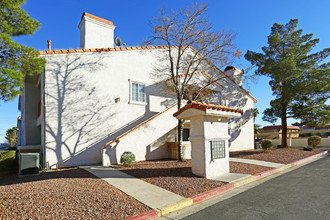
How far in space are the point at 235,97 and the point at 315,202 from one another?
1478 cm

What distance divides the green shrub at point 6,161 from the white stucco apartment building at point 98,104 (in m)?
0.89

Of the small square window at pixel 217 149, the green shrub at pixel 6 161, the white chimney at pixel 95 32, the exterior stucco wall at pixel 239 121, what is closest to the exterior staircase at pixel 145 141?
the small square window at pixel 217 149

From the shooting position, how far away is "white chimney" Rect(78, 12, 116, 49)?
518 inches

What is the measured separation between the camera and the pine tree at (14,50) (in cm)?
620

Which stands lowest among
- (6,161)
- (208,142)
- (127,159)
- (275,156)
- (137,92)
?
(275,156)

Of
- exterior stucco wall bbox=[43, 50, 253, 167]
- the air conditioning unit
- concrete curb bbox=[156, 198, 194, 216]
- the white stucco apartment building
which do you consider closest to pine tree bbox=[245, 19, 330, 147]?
the white stucco apartment building

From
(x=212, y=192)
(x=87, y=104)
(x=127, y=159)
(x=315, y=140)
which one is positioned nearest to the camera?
(x=212, y=192)

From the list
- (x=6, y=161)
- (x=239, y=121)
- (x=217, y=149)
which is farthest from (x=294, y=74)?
(x=6, y=161)

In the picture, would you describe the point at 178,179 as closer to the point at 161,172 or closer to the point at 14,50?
the point at 161,172

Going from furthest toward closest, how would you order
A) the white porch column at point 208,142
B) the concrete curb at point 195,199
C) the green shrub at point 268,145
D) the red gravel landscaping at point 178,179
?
the green shrub at point 268,145 → the white porch column at point 208,142 → the red gravel landscaping at point 178,179 → the concrete curb at point 195,199

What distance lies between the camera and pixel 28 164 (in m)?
8.66

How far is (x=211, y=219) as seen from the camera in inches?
169

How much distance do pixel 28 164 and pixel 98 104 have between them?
4496mm

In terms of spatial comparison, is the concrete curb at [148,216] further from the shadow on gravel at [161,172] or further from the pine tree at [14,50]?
the pine tree at [14,50]
